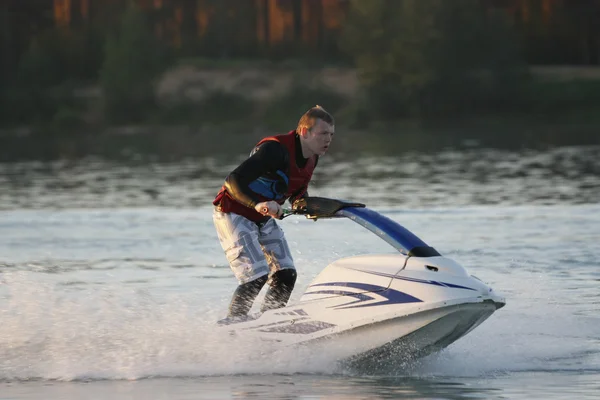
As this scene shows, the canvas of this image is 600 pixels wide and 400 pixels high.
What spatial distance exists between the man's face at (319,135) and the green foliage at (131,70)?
193 feet

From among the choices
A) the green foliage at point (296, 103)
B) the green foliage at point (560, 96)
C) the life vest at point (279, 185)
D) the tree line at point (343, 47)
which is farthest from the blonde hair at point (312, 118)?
the tree line at point (343, 47)

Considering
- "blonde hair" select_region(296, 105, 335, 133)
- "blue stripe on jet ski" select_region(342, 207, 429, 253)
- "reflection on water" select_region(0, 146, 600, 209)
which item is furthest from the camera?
"reflection on water" select_region(0, 146, 600, 209)

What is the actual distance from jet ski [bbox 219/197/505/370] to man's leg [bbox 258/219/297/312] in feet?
0.86

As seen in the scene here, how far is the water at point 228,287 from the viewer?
7.80m

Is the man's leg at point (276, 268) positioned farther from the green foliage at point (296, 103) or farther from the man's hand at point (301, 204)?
the green foliage at point (296, 103)

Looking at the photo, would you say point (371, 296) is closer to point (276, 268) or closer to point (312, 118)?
point (276, 268)

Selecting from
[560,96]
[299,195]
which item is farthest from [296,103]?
[299,195]

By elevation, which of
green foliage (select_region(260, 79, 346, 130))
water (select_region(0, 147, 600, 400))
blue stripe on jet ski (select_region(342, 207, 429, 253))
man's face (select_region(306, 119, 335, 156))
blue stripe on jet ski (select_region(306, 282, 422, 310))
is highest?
man's face (select_region(306, 119, 335, 156))

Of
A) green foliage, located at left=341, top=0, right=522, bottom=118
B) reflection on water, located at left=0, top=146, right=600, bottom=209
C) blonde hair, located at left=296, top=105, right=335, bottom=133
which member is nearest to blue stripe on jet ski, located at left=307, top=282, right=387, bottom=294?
blonde hair, located at left=296, top=105, right=335, bottom=133

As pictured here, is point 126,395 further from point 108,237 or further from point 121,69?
point 121,69

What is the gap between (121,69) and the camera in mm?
73625

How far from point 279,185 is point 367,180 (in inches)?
682

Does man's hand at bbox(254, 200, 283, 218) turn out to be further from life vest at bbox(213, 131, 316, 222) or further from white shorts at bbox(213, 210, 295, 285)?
white shorts at bbox(213, 210, 295, 285)

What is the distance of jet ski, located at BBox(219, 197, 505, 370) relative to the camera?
299 inches
